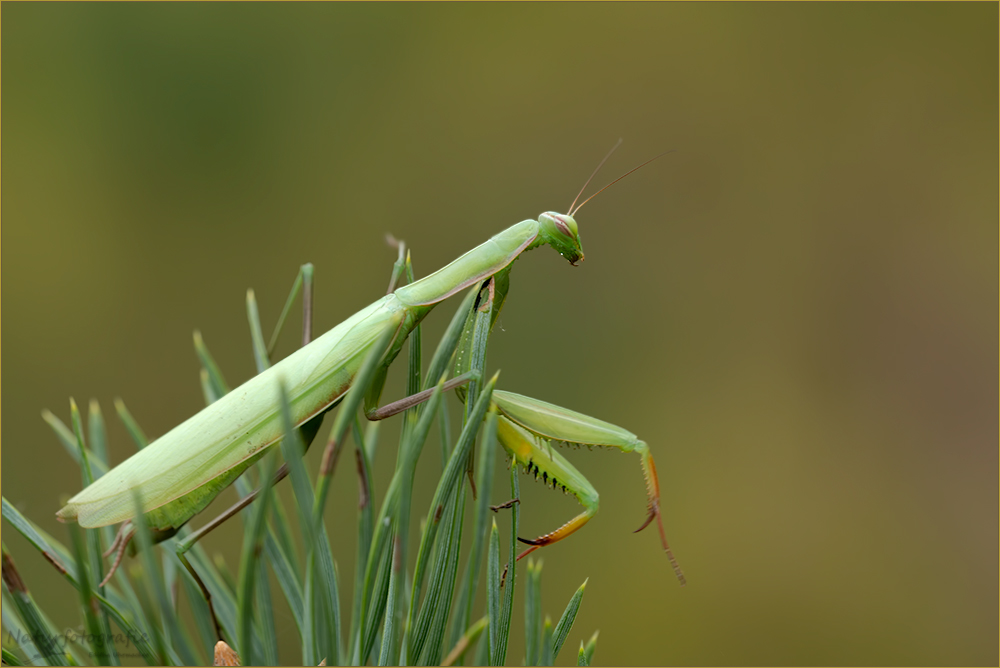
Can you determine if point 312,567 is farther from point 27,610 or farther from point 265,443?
point 265,443

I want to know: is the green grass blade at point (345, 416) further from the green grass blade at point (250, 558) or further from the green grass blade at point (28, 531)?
the green grass blade at point (28, 531)

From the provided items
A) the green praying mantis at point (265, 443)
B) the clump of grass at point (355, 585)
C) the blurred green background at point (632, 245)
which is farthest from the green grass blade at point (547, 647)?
the blurred green background at point (632, 245)

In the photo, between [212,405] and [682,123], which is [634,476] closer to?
[682,123]

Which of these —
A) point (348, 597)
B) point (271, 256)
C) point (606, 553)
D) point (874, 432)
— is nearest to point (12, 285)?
point (271, 256)

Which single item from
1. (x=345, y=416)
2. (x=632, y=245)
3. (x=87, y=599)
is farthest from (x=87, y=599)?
(x=632, y=245)

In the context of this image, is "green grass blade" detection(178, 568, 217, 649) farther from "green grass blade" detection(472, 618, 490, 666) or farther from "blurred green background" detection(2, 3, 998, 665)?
"blurred green background" detection(2, 3, 998, 665)

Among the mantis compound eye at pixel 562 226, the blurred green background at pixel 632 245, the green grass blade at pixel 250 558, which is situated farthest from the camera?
the blurred green background at pixel 632 245
